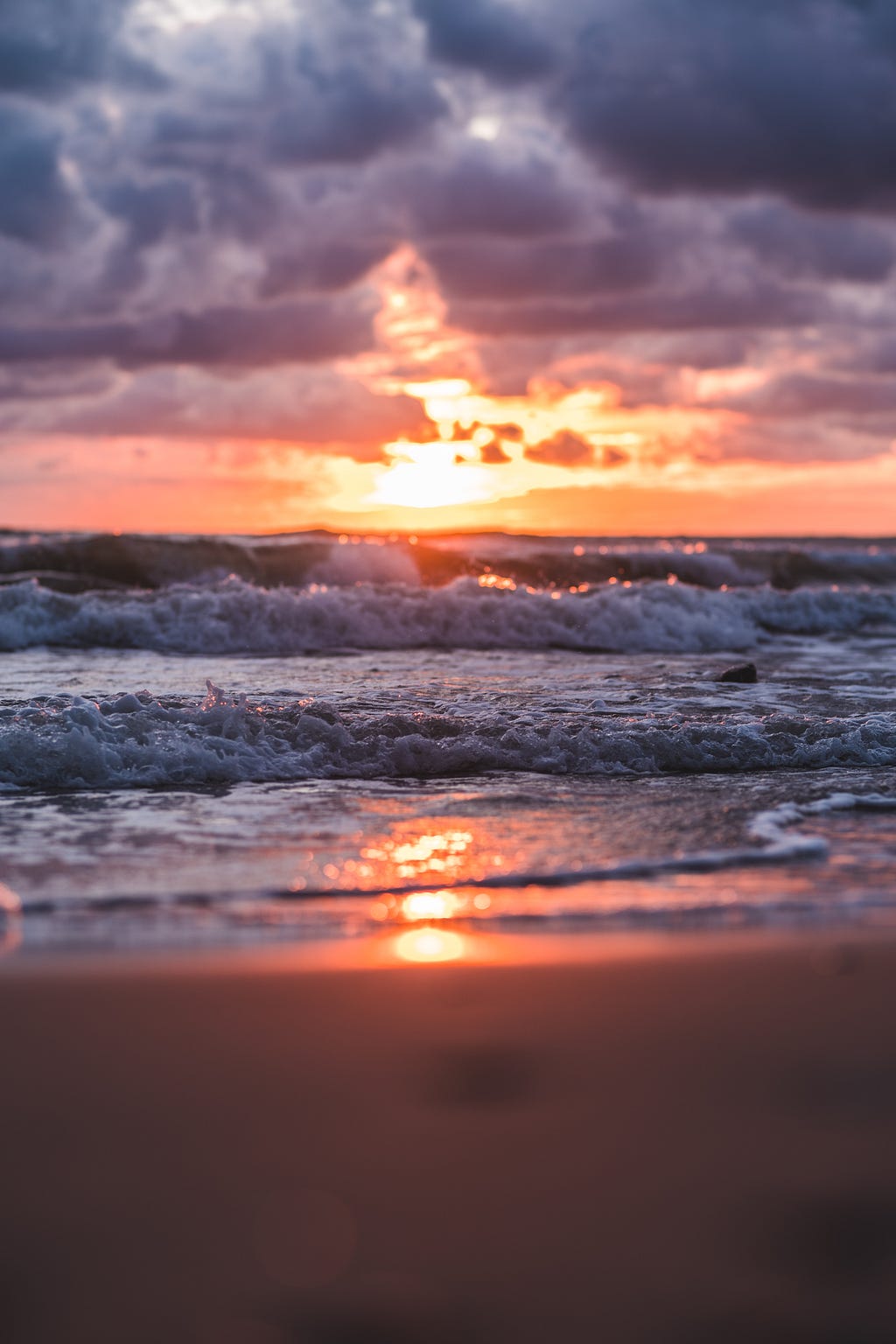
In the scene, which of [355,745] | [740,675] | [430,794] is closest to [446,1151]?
[430,794]

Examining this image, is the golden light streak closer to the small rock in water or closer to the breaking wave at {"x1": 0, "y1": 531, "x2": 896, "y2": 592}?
the small rock in water

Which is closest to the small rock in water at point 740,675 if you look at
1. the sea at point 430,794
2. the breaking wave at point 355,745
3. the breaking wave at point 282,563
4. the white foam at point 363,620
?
the sea at point 430,794

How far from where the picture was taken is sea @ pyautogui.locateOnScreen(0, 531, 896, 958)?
4.14 meters

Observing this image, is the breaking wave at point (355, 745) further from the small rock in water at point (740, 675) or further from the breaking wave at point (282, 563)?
the breaking wave at point (282, 563)

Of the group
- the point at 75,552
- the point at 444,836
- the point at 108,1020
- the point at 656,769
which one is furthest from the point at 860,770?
the point at 75,552

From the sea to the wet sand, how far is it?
21.9 inches

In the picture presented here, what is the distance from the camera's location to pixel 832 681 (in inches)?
438

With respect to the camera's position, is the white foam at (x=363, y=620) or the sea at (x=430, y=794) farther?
the white foam at (x=363, y=620)

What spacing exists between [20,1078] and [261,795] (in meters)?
3.50

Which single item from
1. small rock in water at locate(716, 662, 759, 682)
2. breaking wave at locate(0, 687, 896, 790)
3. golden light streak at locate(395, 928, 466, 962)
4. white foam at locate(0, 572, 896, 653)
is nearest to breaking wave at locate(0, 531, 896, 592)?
white foam at locate(0, 572, 896, 653)

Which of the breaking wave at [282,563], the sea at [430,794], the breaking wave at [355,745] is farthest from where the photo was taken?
the breaking wave at [282,563]

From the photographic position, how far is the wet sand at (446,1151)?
201 centimetres

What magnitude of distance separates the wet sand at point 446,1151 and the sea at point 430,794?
1.82 feet

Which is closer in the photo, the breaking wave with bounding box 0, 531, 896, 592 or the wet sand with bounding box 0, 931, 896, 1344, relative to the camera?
the wet sand with bounding box 0, 931, 896, 1344
